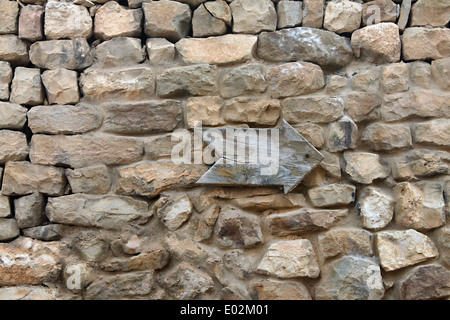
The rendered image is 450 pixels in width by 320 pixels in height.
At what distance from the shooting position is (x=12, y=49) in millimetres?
1865

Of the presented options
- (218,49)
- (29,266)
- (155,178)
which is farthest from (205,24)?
(29,266)

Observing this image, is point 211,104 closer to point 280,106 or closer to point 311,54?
point 280,106

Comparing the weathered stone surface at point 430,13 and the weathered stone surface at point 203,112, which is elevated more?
the weathered stone surface at point 430,13

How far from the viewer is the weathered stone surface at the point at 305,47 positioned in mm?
1841

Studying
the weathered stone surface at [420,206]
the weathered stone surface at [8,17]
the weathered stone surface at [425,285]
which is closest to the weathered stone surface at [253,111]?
→ the weathered stone surface at [420,206]

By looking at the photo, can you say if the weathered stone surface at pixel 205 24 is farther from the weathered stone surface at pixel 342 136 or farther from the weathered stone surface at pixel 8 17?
the weathered stone surface at pixel 8 17

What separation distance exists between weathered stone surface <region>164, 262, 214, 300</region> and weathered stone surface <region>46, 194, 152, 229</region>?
0.30 metres

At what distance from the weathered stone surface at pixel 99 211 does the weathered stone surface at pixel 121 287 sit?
0.81 feet

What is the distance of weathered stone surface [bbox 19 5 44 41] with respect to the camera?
1880 mm

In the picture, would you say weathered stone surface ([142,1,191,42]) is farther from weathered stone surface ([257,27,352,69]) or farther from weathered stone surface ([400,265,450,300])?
weathered stone surface ([400,265,450,300])

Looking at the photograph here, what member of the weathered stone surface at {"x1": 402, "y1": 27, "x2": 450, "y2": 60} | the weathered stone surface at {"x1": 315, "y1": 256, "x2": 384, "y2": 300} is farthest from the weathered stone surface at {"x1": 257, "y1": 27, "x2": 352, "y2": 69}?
the weathered stone surface at {"x1": 315, "y1": 256, "x2": 384, "y2": 300}

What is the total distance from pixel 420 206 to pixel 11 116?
205cm

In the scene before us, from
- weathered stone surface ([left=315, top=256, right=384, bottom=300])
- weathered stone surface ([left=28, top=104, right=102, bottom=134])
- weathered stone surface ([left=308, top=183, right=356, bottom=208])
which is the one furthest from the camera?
weathered stone surface ([left=28, top=104, right=102, bottom=134])

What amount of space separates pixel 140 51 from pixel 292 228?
1.18m
